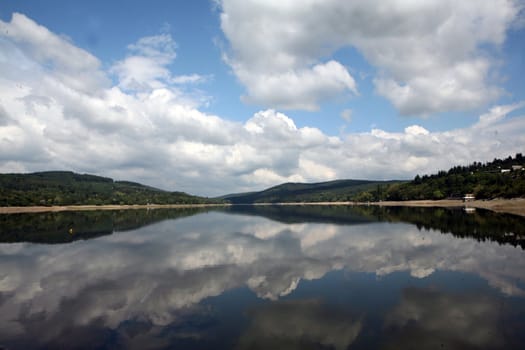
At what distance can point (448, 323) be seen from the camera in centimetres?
1605

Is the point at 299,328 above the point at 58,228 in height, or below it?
below

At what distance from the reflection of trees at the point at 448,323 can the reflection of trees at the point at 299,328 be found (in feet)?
6.52

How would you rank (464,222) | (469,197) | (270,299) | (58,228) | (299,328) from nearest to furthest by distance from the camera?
(299,328) → (270,299) → (464,222) → (58,228) → (469,197)

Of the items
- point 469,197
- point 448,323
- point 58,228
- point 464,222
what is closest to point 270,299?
point 448,323

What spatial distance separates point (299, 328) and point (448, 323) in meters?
7.49

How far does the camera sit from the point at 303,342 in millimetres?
14109

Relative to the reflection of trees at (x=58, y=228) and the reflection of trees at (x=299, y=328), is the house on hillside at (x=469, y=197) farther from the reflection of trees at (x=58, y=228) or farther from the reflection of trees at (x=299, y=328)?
the reflection of trees at (x=299, y=328)

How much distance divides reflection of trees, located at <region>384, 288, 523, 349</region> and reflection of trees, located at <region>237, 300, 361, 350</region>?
78.2 inches

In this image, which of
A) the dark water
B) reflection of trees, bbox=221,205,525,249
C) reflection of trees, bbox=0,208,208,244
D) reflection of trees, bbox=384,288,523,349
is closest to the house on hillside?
reflection of trees, bbox=221,205,525,249

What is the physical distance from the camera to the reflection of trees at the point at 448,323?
13.8 meters

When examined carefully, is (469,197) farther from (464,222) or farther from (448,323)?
(448,323)

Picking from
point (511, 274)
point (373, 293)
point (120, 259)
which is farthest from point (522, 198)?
point (120, 259)

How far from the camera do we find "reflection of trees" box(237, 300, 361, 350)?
46.0 ft

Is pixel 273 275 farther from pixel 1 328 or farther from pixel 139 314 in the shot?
pixel 1 328
